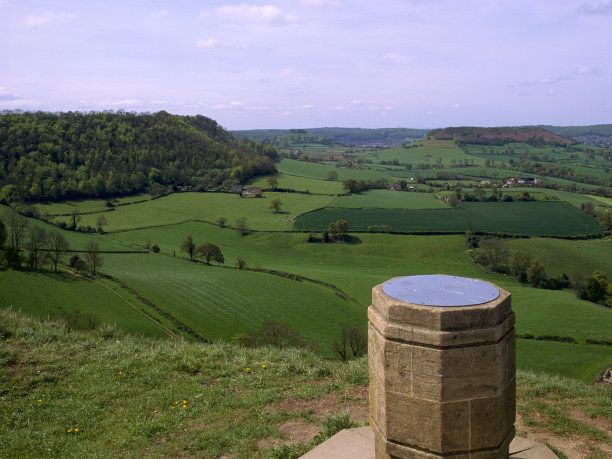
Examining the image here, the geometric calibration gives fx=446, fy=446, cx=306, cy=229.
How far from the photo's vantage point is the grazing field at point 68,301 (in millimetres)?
32719

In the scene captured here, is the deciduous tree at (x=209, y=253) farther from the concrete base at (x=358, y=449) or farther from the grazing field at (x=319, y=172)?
the grazing field at (x=319, y=172)

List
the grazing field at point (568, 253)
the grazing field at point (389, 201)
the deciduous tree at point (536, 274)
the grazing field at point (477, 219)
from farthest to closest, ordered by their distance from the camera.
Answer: the grazing field at point (389, 201) → the grazing field at point (477, 219) → the grazing field at point (568, 253) → the deciduous tree at point (536, 274)

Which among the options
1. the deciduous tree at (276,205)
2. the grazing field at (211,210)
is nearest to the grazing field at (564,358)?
the grazing field at (211,210)

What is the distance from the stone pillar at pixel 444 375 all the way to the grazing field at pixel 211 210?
71.5 metres

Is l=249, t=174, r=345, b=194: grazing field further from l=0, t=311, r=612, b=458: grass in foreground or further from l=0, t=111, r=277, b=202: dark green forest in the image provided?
l=0, t=311, r=612, b=458: grass in foreground

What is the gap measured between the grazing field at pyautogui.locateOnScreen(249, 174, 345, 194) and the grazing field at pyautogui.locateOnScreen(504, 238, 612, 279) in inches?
1854

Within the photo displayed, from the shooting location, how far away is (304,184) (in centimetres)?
11294

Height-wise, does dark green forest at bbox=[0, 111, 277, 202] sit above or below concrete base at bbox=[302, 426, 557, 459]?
above

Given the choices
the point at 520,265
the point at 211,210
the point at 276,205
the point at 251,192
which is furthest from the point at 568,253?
the point at 251,192

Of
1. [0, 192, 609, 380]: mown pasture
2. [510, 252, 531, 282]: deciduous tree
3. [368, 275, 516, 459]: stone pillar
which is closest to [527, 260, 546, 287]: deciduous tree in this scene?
[510, 252, 531, 282]: deciduous tree

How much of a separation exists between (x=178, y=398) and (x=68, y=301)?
32860 millimetres

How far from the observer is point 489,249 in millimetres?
64750

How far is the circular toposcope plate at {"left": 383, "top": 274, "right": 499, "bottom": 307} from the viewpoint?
503 centimetres

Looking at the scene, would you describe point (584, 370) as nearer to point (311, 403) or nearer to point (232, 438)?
point (311, 403)
